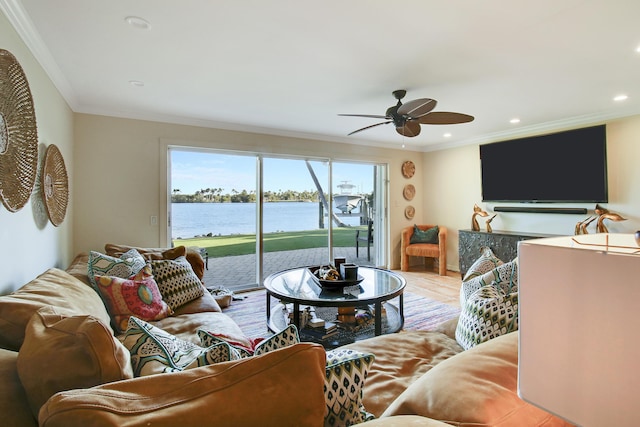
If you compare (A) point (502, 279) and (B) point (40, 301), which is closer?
(B) point (40, 301)

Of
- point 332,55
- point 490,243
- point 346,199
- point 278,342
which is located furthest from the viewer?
point 346,199

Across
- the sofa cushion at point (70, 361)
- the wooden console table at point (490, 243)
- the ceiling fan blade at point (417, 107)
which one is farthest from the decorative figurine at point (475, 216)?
the sofa cushion at point (70, 361)

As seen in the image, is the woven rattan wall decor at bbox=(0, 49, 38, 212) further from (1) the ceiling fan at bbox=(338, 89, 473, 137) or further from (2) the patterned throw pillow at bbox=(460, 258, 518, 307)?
(2) the patterned throw pillow at bbox=(460, 258, 518, 307)

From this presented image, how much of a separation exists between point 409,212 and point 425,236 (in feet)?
→ 1.89

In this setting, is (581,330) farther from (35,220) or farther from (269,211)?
(269,211)

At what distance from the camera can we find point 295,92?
3.18m

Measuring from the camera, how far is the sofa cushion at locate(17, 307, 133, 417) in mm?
759

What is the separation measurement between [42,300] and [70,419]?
4.02 ft

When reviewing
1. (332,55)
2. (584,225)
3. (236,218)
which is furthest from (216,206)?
(584,225)

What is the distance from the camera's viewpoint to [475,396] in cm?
80

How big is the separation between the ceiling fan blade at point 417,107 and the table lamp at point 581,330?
2.11 m

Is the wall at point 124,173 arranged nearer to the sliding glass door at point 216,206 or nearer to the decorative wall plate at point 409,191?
the sliding glass door at point 216,206

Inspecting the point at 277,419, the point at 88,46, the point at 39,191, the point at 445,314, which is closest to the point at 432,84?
the point at 445,314

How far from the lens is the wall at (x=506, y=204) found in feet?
12.6
